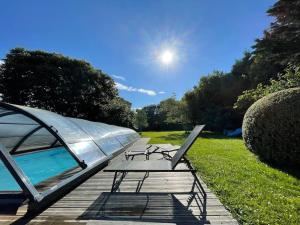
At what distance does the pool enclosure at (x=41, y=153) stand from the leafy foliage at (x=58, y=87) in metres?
16.3

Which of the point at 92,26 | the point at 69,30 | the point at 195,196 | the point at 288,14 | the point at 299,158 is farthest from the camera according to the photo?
the point at 69,30

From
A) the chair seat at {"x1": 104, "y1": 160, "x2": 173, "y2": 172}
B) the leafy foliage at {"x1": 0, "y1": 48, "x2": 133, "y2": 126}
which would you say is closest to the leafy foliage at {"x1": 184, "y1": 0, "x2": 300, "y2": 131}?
the chair seat at {"x1": 104, "y1": 160, "x2": 173, "y2": 172}

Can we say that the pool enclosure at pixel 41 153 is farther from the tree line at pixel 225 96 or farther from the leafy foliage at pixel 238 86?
the tree line at pixel 225 96

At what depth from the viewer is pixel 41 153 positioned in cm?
1063

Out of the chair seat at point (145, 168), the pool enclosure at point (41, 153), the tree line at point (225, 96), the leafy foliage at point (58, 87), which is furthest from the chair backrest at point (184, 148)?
the leafy foliage at point (58, 87)

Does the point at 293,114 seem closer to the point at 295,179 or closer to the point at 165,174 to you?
the point at 295,179

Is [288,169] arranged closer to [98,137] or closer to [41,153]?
[98,137]

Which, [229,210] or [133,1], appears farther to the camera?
[133,1]

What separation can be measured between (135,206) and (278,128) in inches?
198

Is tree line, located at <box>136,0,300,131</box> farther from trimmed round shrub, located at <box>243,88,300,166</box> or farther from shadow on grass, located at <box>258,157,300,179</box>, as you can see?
shadow on grass, located at <box>258,157,300,179</box>

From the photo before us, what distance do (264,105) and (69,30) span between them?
1189cm

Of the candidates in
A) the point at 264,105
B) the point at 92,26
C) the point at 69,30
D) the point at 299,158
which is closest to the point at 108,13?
the point at 92,26

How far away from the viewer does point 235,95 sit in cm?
3084

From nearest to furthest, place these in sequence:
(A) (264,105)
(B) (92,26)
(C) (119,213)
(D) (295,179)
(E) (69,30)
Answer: (C) (119,213) → (D) (295,179) → (A) (264,105) → (B) (92,26) → (E) (69,30)
